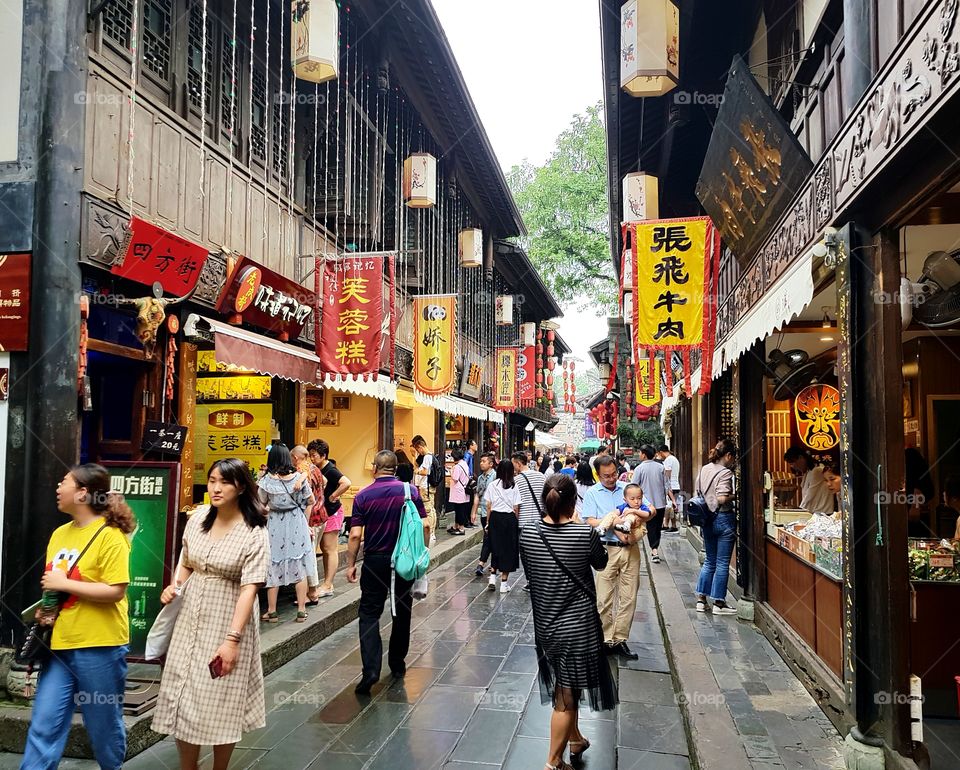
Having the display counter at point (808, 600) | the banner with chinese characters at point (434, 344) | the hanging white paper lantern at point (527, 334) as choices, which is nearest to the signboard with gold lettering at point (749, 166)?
the display counter at point (808, 600)

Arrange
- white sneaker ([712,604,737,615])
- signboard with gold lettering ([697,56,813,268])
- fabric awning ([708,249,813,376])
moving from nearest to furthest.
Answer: fabric awning ([708,249,813,376])
signboard with gold lettering ([697,56,813,268])
white sneaker ([712,604,737,615])

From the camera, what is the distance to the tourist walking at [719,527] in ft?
28.2

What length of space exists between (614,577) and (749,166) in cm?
424

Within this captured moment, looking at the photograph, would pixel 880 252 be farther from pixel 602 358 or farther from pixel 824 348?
pixel 602 358

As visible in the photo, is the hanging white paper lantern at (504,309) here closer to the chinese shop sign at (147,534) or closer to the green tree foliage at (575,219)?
the green tree foliage at (575,219)

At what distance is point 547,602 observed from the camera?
455 cm

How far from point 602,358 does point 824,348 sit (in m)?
27.9

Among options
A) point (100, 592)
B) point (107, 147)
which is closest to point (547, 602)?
point (100, 592)

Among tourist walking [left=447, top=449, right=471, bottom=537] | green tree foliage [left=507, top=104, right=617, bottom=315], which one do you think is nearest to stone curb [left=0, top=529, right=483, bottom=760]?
tourist walking [left=447, top=449, right=471, bottom=537]

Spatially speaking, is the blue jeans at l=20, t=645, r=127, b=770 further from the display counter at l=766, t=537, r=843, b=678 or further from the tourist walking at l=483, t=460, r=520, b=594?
the tourist walking at l=483, t=460, r=520, b=594

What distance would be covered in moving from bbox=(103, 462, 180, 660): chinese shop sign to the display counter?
17.0ft

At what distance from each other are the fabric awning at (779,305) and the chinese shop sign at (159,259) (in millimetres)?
5740

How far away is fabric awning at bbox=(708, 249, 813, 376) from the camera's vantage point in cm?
512

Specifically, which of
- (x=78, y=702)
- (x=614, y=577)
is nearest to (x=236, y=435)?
(x=614, y=577)
